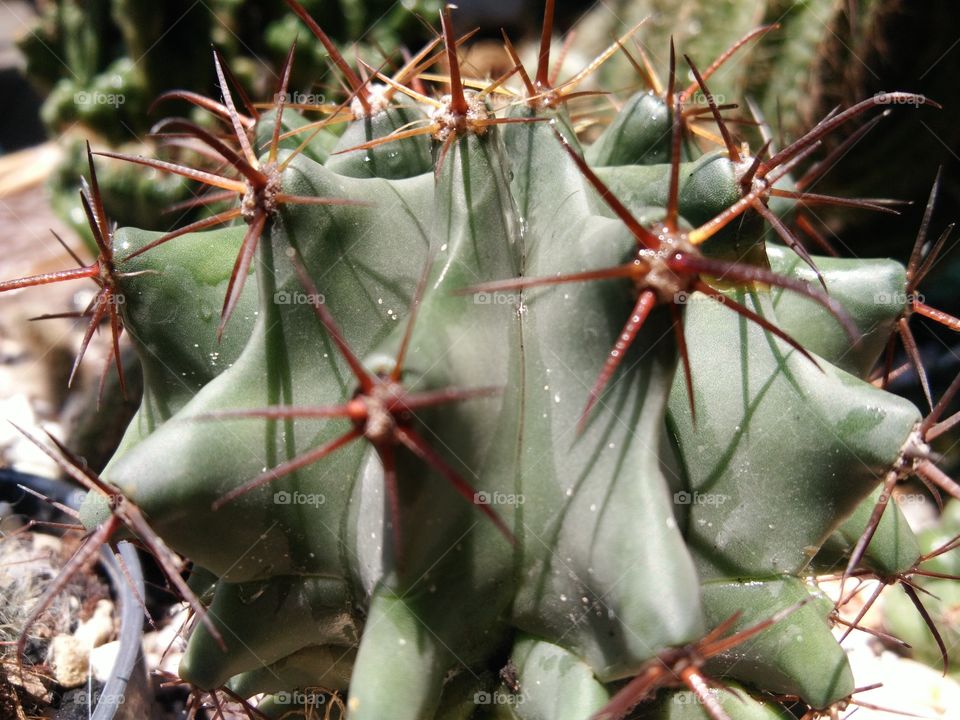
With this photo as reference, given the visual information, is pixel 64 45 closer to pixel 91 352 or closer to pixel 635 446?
pixel 91 352

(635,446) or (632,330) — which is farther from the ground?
(632,330)

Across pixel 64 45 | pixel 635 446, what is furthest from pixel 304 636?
pixel 64 45
